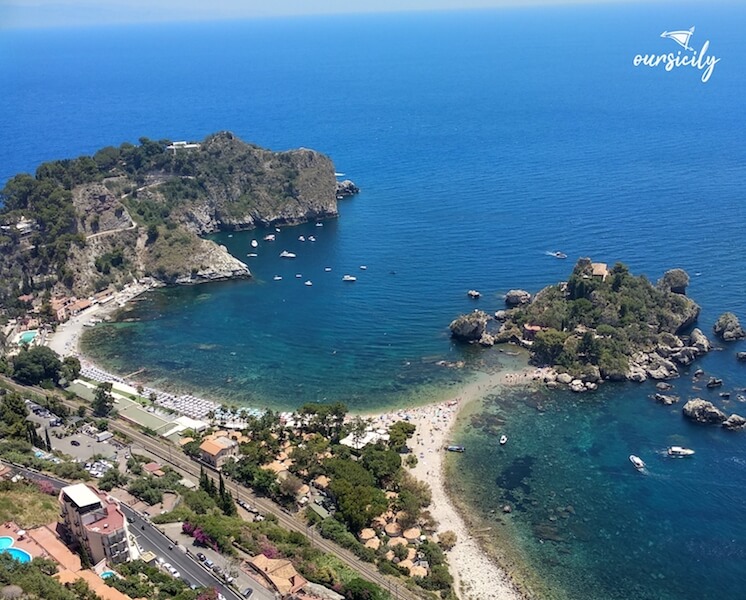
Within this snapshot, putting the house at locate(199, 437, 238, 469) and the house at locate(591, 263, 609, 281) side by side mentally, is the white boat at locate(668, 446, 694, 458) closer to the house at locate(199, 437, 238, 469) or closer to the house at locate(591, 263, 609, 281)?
the house at locate(591, 263, 609, 281)

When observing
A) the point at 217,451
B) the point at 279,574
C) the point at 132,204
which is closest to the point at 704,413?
the point at 279,574

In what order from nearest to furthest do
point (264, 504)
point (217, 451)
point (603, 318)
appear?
point (264, 504), point (217, 451), point (603, 318)

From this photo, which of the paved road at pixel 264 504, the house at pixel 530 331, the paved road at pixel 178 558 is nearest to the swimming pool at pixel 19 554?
the paved road at pixel 178 558

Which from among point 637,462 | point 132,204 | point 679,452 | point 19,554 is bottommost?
point 637,462

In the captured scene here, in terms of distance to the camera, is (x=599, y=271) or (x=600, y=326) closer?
(x=600, y=326)

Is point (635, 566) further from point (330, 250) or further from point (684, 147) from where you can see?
point (684, 147)

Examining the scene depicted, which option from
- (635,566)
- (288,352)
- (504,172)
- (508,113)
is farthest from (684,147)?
(635,566)

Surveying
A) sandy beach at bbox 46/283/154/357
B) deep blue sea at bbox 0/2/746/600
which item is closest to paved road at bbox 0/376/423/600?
deep blue sea at bbox 0/2/746/600

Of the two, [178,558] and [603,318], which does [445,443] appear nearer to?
[178,558]
